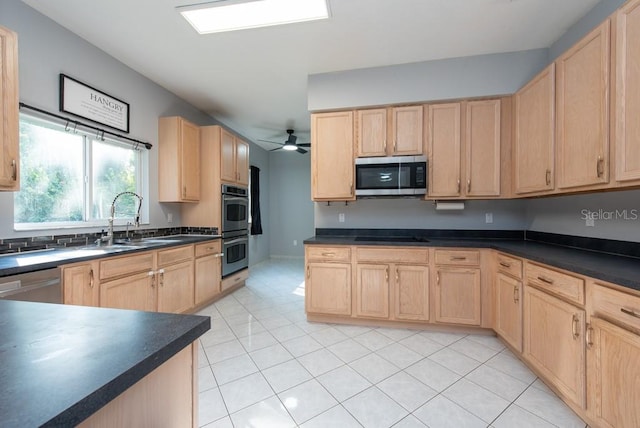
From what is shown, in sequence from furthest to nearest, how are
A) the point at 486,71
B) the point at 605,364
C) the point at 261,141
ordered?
the point at 261,141, the point at 486,71, the point at 605,364

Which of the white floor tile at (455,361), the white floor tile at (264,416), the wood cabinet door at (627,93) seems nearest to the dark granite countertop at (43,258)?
the white floor tile at (264,416)

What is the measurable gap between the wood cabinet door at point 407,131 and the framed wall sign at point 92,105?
2853 millimetres

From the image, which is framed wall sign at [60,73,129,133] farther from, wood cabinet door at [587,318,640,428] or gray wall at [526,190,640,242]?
gray wall at [526,190,640,242]

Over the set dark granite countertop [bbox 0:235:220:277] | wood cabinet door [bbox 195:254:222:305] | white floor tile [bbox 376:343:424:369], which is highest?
dark granite countertop [bbox 0:235:220:277]

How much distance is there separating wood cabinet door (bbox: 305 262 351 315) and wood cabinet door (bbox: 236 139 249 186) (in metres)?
Result: 2.08

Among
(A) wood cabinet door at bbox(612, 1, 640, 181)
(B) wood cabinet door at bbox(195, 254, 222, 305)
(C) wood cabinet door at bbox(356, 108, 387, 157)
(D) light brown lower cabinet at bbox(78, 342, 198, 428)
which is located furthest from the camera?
→ (B) wood cabinet door at bbox(195, 254, 222, 305)

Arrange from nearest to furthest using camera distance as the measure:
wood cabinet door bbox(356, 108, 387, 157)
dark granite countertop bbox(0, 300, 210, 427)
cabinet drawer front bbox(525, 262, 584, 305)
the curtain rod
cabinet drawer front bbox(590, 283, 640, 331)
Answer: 1. dark granite countertop bbox(0, 300, 210, 427)
2. cabinet drawer front bbox(590, 283, 640, 331)
3. cabinet drawer front bbox(525, 262, 584, 305)
4. the curtain rod
5. wood cabinet door bbox(356, 108, 387, 157)

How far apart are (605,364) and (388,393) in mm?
1146

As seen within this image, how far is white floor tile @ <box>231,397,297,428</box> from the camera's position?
154 centimetres

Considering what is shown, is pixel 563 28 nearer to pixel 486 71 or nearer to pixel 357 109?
pixel 486 71

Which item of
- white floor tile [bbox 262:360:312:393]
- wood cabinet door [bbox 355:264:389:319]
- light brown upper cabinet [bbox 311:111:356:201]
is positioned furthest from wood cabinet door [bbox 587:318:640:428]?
light brown upper cabinet [bbox 311:111:356:201]

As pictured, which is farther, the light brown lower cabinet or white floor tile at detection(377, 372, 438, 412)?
white floor tile at detection(377, 372, 438, 412)

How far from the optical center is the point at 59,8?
2.14 metres

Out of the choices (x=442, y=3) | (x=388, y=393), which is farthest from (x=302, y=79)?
(x=388, y=393)
